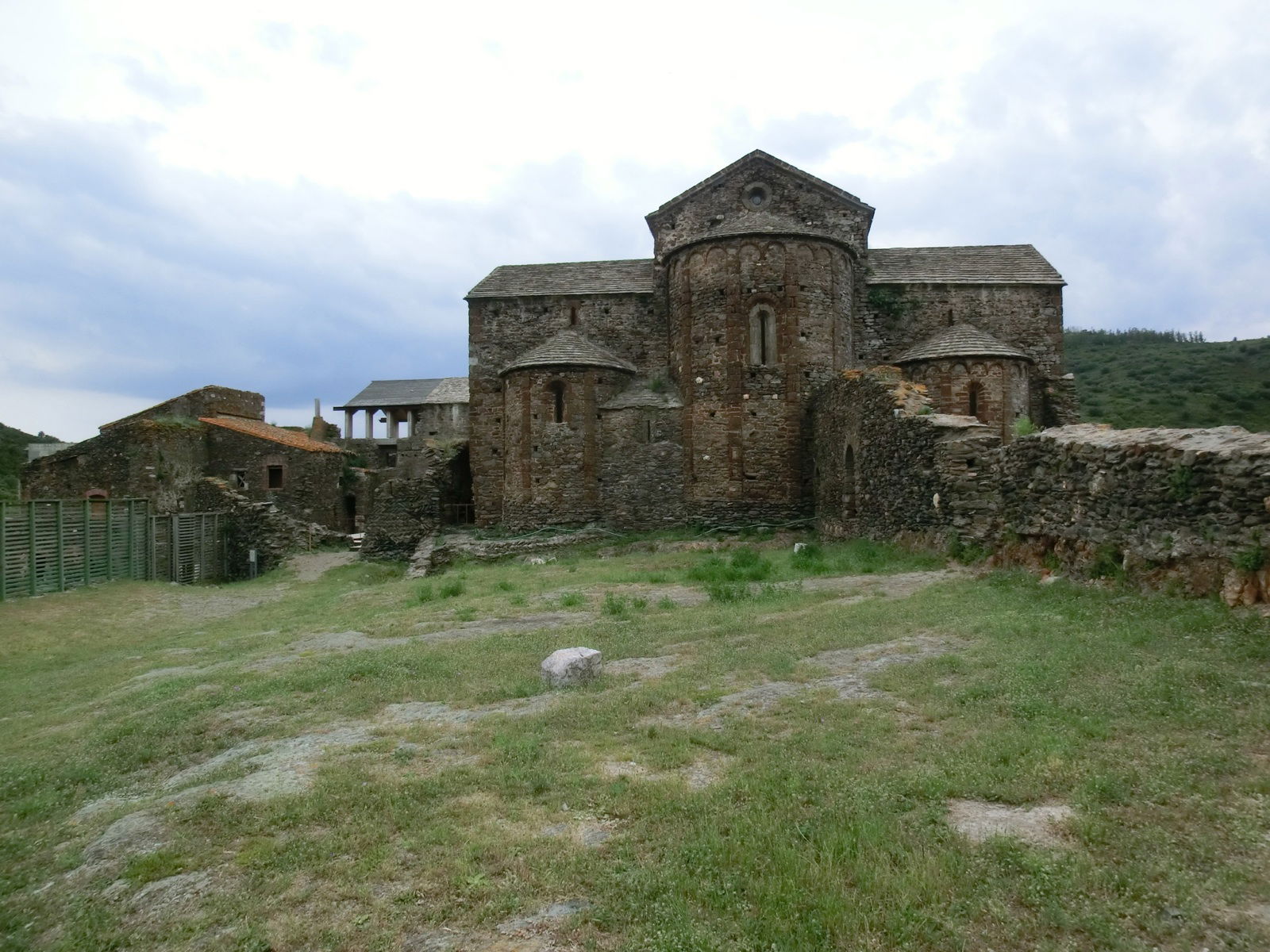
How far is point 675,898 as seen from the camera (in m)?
3.41

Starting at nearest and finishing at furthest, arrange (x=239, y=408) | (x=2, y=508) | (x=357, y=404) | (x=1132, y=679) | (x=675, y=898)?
(x=675, y=898) → (x=1132, y=679) → (x=2, y=508) → (x=239, y=408) → (x=357, y=404)

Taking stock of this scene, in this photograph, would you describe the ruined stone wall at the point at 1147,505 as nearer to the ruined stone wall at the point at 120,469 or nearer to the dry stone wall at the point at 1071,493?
the dry stone wall at the point at 1071,493

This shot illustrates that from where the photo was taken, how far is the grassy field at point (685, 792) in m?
3.32

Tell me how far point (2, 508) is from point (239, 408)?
21.9 m

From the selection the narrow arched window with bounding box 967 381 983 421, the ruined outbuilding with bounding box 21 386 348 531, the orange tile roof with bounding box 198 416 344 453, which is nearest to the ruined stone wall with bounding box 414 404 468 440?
the orange tile roof with bounding box 198 416 344 453

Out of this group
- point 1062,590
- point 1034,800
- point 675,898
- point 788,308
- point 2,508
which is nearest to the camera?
point 675,898

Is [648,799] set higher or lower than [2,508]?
lower

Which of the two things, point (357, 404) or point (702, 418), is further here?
point (357, 404)

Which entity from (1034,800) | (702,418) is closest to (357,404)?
(702,418)

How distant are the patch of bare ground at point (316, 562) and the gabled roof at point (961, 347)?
1618 cm

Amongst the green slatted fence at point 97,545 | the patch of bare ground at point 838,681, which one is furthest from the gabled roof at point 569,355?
the patch of bare ground at point 838,681

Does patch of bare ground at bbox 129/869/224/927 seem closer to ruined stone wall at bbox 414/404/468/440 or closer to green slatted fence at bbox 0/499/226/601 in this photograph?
green slatted fence at bbox 0/499/226/601

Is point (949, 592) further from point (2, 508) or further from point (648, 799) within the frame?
point (2, 508)

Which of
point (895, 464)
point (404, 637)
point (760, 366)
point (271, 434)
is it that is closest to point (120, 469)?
point (271, 434)
